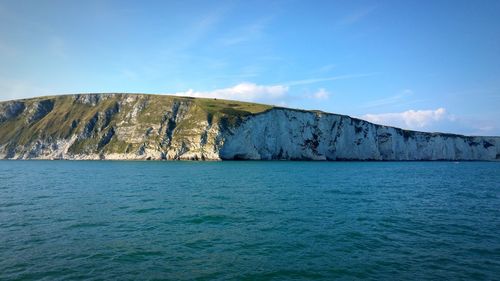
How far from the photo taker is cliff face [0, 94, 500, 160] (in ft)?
449

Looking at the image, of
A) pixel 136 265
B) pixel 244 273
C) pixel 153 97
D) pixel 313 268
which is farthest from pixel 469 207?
pixel 153 97

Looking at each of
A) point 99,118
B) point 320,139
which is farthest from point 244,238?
point 99,118

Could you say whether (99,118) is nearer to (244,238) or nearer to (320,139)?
(320,139)

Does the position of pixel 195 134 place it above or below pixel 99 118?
below

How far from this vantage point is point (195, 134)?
5448 inches

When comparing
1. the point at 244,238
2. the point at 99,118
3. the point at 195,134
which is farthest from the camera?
the point at 99,118

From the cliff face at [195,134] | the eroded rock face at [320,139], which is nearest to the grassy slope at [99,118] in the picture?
the cliff face at [195,134]

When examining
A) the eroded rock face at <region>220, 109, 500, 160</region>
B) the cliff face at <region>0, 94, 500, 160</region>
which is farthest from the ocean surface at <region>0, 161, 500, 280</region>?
the cliff face at <region>0, 94, 500, 160</region>

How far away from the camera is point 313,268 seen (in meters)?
14.9

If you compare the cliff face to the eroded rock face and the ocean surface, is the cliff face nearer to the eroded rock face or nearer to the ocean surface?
the eroded rock face

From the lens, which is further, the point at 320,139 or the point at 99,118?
the point at 99,118

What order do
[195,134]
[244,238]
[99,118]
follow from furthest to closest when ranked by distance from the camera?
[99,118] < [195,134] < [244,238]

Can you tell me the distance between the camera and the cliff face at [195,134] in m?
137

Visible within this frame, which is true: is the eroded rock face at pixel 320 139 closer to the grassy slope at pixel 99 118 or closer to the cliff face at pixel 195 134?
the cliff face at pixel 195 134
